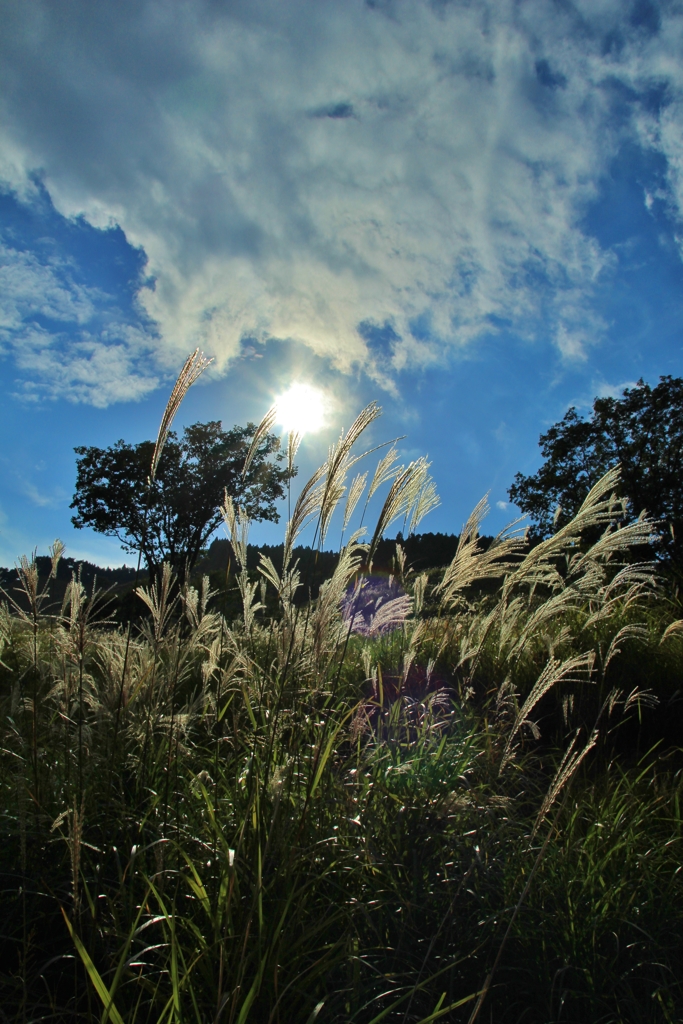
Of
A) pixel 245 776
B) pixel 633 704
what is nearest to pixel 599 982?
pixel 245 776

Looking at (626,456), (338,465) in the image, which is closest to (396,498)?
(338,465)

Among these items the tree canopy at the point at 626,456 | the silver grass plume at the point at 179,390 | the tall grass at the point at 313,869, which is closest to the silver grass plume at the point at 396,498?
the tall grass at the point at 313,869

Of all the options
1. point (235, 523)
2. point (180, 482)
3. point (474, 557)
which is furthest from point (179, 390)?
point (180, 482)

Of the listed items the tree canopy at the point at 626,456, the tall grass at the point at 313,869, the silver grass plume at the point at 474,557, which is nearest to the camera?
the tall grass at the point at 313,869

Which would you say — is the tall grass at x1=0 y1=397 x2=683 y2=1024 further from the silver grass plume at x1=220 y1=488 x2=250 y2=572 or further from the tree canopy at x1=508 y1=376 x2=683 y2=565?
the tree canopy at x1=508 y1=376 x2=683 y2=565

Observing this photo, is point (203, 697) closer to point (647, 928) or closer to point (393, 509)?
point (393, 509)

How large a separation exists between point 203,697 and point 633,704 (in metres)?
3.47

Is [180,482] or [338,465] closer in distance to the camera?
[338,465]

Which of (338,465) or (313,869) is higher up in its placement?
(338,465)

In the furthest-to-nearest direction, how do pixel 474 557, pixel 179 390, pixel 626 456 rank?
1. pixel 626 456
2. pixel 474 557
3. pixel 179 390

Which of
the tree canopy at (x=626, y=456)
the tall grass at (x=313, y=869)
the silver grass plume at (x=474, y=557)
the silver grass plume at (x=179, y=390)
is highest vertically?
the tree canopy at (x=626, y=456)

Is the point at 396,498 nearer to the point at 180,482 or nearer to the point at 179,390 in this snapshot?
the point at 179,390

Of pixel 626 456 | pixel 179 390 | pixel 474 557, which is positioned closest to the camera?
pixel 179 390

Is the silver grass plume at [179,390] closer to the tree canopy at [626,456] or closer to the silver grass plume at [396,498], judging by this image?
the silver grass plume at [396,498]
